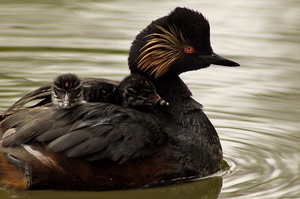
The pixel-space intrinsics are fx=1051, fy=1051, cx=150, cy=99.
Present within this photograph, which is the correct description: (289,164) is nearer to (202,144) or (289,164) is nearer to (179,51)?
(202,144)

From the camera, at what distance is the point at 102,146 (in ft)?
31.2

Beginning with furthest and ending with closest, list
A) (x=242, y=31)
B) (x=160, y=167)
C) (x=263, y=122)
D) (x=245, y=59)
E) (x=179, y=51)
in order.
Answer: (x=242, y=31) → (x=245, y=59) → (x=263, y=122) → (x=179, y=51) → (x=160, y=167)

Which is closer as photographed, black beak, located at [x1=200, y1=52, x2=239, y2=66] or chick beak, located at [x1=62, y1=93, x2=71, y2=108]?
chick beak, located at [x1=62, y1=93, x2=71, y2=108]

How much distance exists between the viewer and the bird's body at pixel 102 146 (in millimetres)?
9531

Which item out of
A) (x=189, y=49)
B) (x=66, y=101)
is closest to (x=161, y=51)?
(x=189, y=49)

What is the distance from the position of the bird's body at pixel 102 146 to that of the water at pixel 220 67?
0.13 meters

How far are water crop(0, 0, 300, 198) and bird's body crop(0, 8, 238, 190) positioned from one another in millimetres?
126

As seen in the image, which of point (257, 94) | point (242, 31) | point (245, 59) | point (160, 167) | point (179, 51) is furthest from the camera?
point (242, 31)

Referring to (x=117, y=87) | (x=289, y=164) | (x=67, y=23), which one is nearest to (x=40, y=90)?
(x=117, y=87)

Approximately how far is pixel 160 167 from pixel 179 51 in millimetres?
1327

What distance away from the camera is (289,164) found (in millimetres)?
10273

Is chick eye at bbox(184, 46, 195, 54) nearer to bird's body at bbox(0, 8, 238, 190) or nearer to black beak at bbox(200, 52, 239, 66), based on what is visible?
black beak at bbox(200, 52, 239, 66)

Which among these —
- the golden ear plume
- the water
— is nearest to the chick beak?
the water

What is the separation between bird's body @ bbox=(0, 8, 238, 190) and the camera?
9.53 meters
